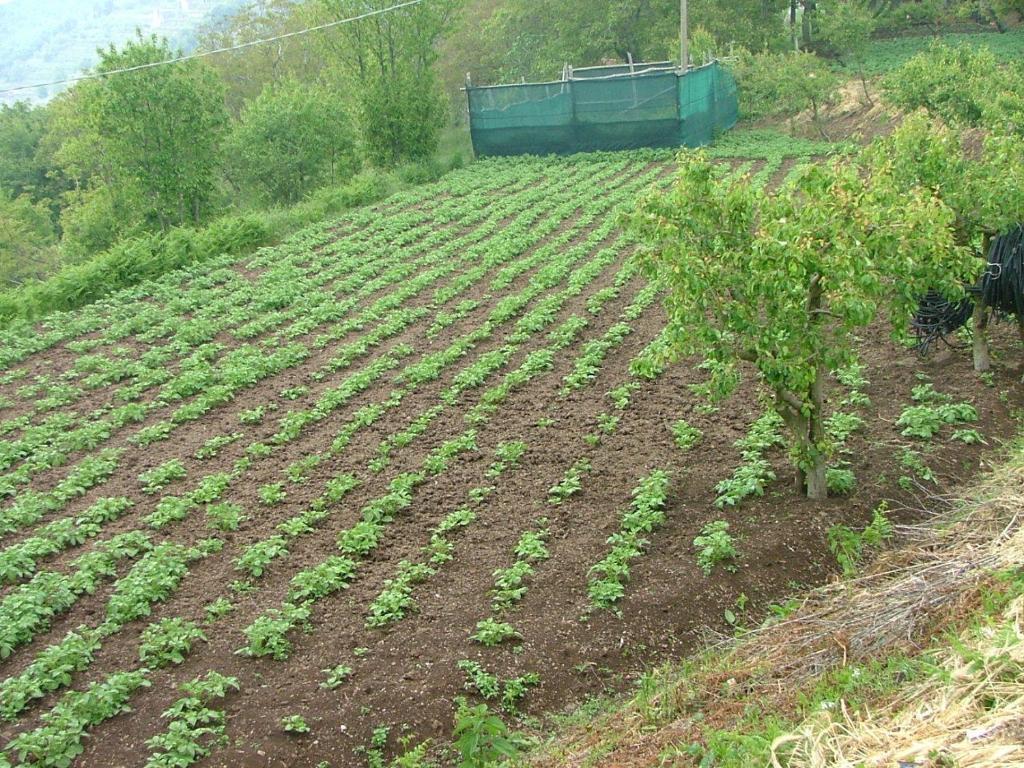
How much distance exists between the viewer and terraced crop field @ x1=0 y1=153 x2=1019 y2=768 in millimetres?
5629

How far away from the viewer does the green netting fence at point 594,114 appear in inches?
945

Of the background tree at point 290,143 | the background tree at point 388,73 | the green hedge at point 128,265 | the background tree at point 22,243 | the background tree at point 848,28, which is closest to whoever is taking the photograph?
the green hedge at point 128,265

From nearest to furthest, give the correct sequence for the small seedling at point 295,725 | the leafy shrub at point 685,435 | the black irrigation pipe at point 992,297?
the small seedling at point 295,725 < the leafy shrub at point 685,435 < the black irrigation pipe at point 992,297

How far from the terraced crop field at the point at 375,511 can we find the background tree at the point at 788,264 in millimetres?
658

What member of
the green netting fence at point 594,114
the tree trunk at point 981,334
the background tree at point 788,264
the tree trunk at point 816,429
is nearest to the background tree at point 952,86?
the green netting fence at point 594,114

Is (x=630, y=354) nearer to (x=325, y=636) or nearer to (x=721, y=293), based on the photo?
(x=721, y=293)

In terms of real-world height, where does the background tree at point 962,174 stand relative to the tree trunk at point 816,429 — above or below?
above

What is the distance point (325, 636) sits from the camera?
20.1 feet

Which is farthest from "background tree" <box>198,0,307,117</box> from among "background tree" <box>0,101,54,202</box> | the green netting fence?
the green netting fence

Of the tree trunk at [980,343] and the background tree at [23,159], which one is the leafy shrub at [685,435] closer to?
the tree trunk at [980,343]

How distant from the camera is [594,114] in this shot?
2462cm

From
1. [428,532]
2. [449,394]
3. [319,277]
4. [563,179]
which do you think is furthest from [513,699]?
[563,179]

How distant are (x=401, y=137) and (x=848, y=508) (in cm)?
2132

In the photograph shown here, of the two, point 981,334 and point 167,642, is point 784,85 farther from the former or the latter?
point 167,642
